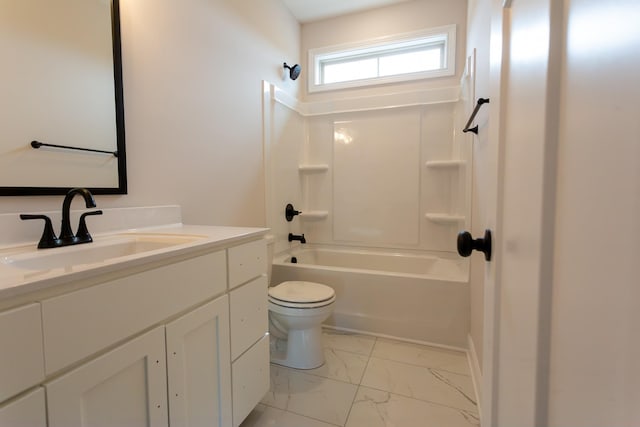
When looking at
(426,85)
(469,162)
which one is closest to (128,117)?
(469,162)

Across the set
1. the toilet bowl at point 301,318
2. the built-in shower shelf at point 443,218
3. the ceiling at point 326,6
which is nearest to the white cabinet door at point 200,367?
the toilet bowl at point 301,318

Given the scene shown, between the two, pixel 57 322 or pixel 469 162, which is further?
pixel 469 162

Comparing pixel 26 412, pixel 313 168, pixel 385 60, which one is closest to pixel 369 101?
pixel 385 60

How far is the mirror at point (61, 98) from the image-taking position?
95 cm

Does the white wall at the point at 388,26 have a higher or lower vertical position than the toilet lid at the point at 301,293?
higher

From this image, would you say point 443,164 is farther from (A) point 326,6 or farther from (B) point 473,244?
(B) point 473,244

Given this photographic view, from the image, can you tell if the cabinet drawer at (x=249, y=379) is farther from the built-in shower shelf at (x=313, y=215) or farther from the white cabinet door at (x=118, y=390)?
the built-in shower shelf at (x=313, y=215)

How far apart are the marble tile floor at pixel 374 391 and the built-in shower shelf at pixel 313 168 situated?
1683mm

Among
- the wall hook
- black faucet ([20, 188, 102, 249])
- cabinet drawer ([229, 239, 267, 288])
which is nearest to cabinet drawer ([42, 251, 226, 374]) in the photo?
cabinet drawer ([229, 239, 267, 288])

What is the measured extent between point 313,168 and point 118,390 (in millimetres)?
2465

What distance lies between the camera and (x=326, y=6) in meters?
2.67

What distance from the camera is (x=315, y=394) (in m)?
1.55

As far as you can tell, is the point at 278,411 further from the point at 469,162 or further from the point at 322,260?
the point at 469,162

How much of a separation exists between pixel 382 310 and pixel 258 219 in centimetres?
116
